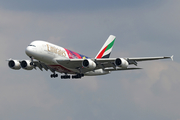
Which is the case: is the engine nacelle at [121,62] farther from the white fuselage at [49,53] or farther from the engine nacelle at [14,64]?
the engine nacelle at [14,64]

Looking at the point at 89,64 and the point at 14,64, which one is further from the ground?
the point at 14,64

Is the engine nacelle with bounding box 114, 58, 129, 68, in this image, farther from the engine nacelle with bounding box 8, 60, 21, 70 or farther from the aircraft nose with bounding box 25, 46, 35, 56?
the engine nacelle with bounding box 8, 60, 21, 70

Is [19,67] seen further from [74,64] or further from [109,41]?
[109,41]

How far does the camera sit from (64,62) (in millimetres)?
69188

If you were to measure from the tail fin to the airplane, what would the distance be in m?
5.31

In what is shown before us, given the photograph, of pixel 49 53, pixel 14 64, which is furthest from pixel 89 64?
pixel 14 64

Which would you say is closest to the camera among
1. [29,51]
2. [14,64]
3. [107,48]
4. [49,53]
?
[29,51]

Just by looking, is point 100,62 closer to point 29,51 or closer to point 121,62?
point 121,62

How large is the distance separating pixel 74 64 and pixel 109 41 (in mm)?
19306

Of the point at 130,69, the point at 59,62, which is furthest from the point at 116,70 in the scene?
the point at 59,62

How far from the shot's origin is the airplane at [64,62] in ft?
217

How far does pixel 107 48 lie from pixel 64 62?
1902 centimetres

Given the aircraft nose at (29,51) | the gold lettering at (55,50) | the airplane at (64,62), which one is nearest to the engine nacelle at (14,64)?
the airplane at (64,62)

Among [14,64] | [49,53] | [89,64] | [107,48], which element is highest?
[107,48]
